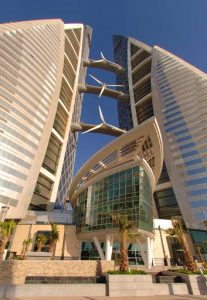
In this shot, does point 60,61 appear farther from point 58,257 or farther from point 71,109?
point 58,257

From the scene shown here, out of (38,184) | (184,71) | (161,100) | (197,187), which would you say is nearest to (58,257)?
(38,184)

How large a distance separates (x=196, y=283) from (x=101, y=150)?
933 inches

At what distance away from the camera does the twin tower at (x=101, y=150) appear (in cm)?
3441

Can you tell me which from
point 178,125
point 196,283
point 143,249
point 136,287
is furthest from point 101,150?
point 178,125

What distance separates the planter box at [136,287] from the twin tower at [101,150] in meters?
12.0

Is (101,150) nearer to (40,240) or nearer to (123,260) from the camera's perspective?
(123,260)

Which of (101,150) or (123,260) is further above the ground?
(101,150)

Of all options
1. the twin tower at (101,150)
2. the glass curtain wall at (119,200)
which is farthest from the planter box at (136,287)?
the twin tower at (101,150)

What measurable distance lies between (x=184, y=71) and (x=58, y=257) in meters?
86.5

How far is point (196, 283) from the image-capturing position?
60.4 ft

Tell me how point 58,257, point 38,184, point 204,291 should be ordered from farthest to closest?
1. point 38,184
2. point 58,257
3. point 204,291

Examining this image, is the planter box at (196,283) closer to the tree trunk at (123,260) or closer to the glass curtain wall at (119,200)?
the tree trunk at (123,260)

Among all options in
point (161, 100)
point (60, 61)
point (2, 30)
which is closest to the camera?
point (2, 30)

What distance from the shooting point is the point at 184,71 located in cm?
→ 8731
